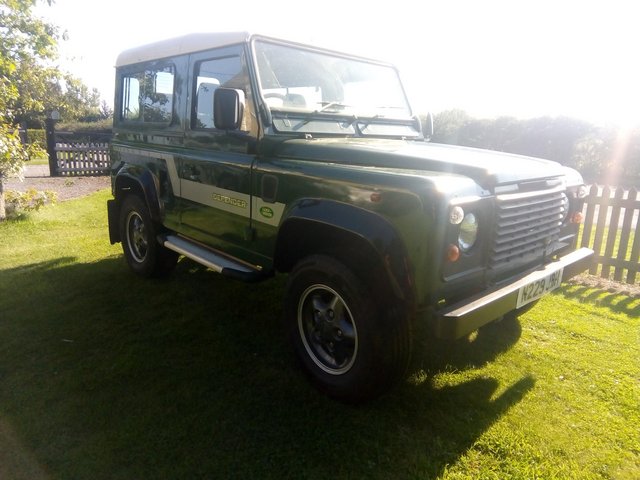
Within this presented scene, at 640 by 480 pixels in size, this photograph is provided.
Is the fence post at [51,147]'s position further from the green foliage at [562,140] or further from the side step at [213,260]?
the green foliage at [562,140]

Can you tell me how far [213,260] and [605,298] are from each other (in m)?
4.10

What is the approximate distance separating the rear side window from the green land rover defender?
3 centimetres

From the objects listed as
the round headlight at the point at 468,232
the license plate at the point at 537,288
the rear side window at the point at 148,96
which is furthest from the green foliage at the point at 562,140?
the round headlight at the point at 468,232

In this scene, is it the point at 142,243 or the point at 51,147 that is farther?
the point at 51,147

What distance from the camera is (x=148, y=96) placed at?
4.66 m

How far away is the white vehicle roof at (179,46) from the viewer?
352 centimetres

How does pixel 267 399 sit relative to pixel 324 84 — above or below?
below

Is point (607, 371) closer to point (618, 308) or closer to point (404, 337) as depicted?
point (618, 308)

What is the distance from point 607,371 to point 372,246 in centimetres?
225

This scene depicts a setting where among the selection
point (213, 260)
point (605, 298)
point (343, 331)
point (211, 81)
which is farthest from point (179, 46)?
point (605, 298)

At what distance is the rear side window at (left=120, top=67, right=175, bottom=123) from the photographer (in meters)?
4.31

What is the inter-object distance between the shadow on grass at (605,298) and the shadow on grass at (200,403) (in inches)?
58.4

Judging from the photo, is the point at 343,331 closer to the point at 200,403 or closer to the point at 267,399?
the point at 267,399

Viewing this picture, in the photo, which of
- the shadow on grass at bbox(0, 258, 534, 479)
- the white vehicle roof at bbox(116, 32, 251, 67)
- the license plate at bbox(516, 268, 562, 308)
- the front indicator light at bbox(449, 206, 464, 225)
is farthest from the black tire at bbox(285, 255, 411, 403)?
the white vehicle roof at bbox(116, 32, 251, 67)
